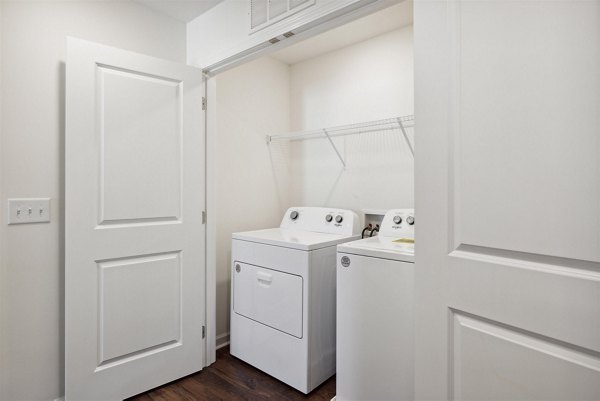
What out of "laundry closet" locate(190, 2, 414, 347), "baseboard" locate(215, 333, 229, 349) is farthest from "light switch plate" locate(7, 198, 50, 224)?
"baseboard" locate(215, 333, 229, 349)

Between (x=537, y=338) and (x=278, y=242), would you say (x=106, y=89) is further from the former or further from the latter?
(x=537, y=338)

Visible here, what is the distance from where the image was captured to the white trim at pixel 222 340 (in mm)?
2520

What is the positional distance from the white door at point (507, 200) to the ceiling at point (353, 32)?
1.32m

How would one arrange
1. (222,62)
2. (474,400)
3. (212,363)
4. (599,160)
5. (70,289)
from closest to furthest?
(599,160) < (474,400) < (70,289) < (222,62) < (212,363)

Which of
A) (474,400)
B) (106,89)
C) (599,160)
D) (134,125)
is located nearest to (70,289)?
(134,125)

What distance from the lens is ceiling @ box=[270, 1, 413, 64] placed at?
2.21m

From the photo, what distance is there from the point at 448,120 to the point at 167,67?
65.3 inches

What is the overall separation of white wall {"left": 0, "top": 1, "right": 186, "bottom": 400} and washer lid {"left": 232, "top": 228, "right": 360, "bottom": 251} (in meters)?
1.07

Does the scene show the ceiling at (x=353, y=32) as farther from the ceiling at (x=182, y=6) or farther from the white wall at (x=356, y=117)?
the ceiling at (x=182, y=6)

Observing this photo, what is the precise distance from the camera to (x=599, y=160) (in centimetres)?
75

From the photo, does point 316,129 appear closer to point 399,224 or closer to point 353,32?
point 353,32

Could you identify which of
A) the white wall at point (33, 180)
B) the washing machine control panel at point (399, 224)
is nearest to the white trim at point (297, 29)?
the white wall at point (33, 180)

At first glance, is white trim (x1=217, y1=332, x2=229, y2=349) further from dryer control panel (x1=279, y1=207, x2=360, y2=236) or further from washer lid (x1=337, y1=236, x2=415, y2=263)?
washer lid (x1=337, y1=236, x2=415, y2=263)

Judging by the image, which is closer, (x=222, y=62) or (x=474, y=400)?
(x=474, y=400)
